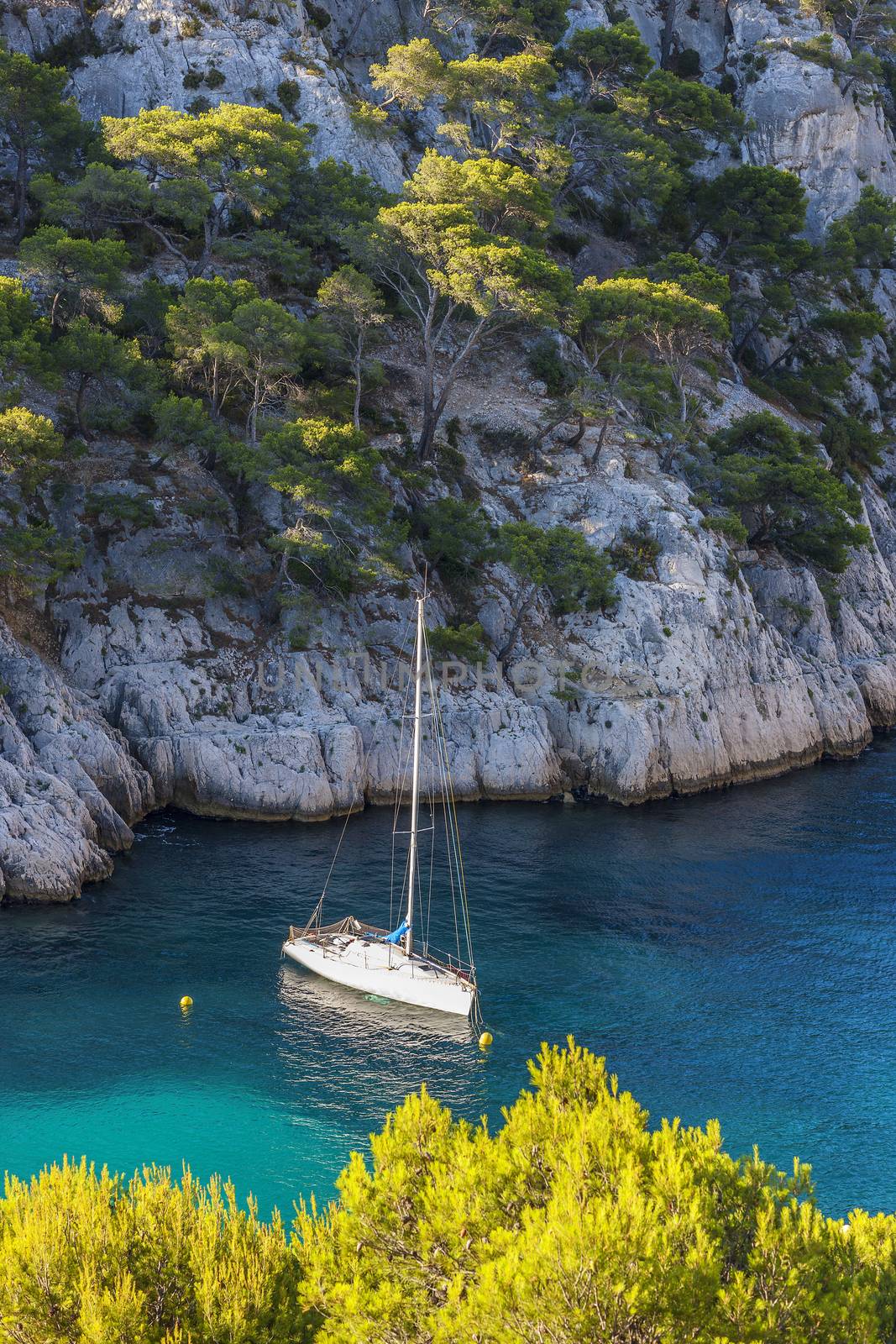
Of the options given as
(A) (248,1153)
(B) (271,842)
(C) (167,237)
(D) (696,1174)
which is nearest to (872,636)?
(B) (271,842)

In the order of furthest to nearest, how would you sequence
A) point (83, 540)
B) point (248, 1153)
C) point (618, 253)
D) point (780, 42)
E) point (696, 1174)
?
point (780, 42), point (618, 253), point (83, 540), point (248, 1153), point (696, 1174)

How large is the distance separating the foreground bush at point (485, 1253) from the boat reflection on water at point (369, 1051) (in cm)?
1341

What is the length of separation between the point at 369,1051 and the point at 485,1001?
4662mm

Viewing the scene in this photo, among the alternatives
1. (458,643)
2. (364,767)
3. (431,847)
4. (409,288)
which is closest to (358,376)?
(409,288)

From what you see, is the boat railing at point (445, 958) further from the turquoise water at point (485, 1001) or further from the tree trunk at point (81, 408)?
the tree trunk at point (81, 408)

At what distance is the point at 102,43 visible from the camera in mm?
81625

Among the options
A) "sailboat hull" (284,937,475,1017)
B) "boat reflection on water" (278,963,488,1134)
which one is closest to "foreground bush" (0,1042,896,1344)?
"boat reflection on water" (278,963,488,1134)

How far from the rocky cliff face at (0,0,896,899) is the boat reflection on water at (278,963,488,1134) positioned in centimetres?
1238

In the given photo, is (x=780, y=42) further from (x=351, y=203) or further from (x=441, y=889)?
(x=441, y=889)

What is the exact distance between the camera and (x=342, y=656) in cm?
6006

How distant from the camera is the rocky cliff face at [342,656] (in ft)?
167

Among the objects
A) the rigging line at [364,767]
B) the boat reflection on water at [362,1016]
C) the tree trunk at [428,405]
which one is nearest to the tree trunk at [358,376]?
the tree trunk at [428,405]

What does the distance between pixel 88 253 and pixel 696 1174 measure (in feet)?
185

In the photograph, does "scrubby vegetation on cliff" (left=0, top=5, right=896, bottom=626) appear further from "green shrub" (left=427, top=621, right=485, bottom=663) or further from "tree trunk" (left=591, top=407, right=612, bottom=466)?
"green shrub" (left=427, top=621, right=485, bottom=663)
